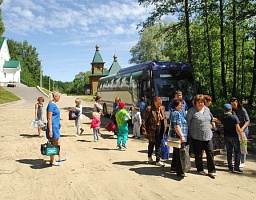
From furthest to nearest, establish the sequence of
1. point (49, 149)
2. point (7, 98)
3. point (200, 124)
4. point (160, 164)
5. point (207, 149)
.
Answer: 1. point (7, 98)
2. point (160, 164)
3. point (49, 149)
4. point (207, 149)
5. point (200, 124)

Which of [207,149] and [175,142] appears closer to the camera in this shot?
[175,142]

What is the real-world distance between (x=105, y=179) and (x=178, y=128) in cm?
200

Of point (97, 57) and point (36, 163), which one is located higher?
point (97, 57)

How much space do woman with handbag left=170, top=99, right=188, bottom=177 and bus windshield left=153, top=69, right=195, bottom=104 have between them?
272 inches

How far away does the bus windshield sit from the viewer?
1345 centimetres

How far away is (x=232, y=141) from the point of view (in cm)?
697

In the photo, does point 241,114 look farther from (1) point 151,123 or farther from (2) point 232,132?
(1) point 151,123

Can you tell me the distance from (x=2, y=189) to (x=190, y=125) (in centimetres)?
426

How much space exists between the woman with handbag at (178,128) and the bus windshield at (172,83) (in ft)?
22.6

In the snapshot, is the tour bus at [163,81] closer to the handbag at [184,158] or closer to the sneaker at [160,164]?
the sneaker at [160,164]

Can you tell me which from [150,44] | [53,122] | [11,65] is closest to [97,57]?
[11,65]

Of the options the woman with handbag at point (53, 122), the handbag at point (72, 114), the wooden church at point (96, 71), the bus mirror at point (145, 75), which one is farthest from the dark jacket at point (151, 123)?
the wooden church at point (96, 71)

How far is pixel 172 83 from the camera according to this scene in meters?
13.7

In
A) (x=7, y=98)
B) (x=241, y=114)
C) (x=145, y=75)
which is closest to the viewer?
(x=241, y=114)
